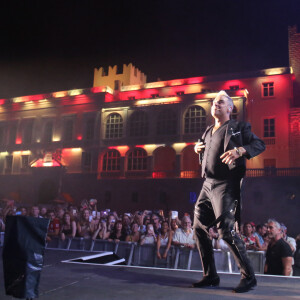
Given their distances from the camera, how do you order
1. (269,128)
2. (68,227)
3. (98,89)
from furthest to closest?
(98,89), (269,128), (68,227)

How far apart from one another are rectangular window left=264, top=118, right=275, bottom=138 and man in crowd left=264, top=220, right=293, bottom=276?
2825 centimetres

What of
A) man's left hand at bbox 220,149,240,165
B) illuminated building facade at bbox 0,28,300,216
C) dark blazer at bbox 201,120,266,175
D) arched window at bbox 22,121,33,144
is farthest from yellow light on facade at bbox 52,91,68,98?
man's left hand at bbox 220,149,240,165

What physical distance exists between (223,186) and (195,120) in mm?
29720

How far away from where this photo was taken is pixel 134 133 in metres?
35.3

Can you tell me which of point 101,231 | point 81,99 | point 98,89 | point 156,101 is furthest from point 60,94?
point 101,231

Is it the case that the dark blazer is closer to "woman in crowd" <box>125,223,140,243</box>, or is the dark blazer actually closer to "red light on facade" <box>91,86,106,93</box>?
"woman in crowd" <box>125,223,140,243</box>

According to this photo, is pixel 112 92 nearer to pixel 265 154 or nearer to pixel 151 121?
pixel 151 121

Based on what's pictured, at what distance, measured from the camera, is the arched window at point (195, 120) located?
32.5 meters

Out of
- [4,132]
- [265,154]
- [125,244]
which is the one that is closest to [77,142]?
[4,132]

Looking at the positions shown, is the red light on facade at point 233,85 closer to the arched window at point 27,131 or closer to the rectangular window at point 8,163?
the arched window at point 27,131

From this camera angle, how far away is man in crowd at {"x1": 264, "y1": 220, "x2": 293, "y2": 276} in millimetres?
5656

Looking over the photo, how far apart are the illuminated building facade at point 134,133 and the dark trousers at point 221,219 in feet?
80.6

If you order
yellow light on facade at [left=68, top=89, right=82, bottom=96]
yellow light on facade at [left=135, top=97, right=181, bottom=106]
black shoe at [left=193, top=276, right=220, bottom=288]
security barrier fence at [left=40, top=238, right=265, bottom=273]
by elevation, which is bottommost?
security barrier fence at [left=40, top=238, right=265, bottom=273]

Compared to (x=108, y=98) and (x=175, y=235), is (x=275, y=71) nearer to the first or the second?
(x=108, y=98)
